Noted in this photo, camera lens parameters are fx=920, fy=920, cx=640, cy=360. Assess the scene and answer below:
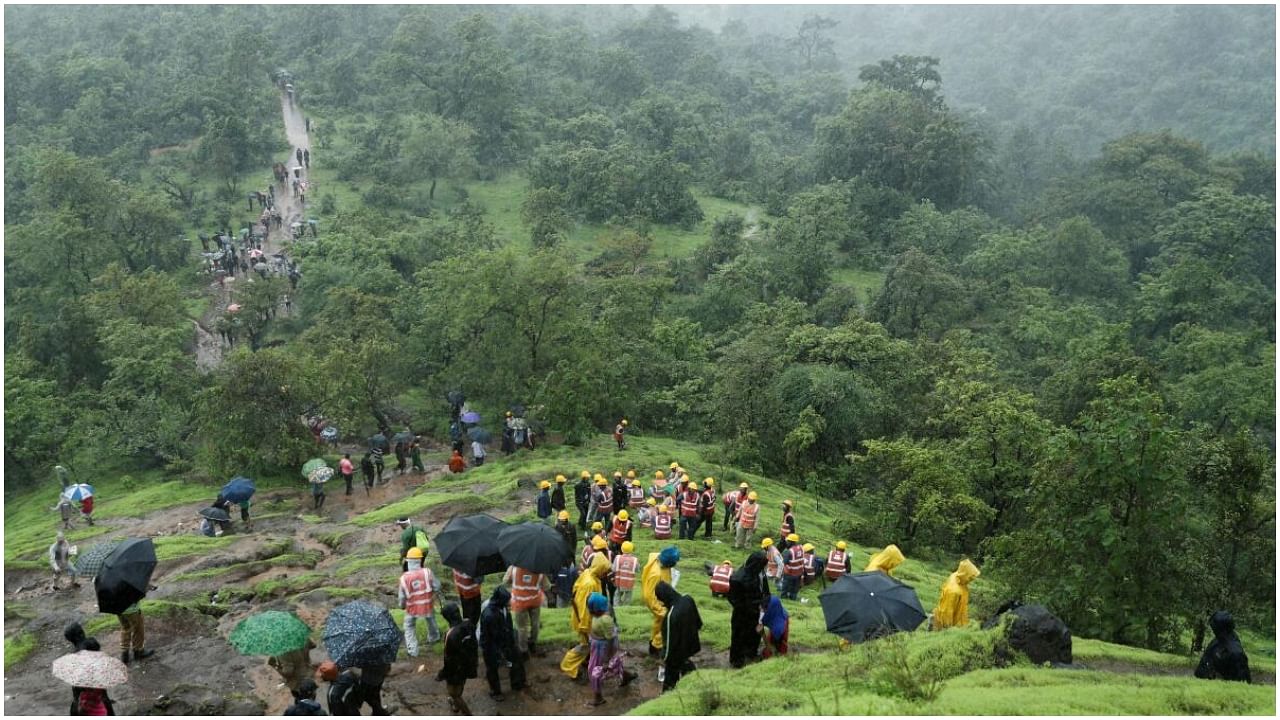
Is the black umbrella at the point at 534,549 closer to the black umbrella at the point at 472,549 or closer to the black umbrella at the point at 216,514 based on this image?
the black umbrella at the point at 472,549

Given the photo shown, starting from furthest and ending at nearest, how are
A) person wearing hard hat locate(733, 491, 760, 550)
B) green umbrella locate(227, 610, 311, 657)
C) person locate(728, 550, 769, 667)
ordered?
person wearing hard hat locate(733, 491, 760, 550)
person locate(728, 550, 769, 667)
green umbrella locate(227, 610, 311, 657)

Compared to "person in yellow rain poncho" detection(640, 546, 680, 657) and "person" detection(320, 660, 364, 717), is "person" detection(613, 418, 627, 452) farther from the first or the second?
"person" detection(320, 660, 364, 717)

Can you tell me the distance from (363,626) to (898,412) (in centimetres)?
2125

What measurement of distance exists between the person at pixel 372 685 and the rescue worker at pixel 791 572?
727 centimetres

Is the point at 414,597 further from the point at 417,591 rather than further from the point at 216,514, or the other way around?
the point at 216,514

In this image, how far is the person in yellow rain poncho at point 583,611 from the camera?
11.2 metres

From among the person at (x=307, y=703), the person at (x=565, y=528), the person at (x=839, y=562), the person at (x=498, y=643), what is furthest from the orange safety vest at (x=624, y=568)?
the person at (x=307, y=703)

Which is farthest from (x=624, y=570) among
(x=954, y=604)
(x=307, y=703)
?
(x=307, y=703)

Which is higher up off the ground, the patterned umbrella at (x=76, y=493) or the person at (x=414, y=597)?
the patterned umbrella at (x=76, y=493)

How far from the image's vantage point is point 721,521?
21.3 m

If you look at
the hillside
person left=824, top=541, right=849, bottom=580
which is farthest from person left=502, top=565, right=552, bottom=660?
person left=824, top=541, right=849, bottom=580

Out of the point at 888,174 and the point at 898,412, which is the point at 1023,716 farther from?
the point at 888,174

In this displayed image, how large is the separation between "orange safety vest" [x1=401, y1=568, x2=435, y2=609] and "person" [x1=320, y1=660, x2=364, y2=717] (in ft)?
6.93

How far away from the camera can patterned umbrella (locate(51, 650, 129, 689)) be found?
9.95m
